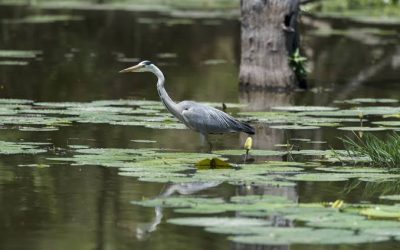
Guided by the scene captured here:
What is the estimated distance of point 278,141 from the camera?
11.5 metres

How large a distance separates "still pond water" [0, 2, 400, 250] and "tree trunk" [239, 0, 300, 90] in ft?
1.17

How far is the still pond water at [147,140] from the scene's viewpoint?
7320 millimetres

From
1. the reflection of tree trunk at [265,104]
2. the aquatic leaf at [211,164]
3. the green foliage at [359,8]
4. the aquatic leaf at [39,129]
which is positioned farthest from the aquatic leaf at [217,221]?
the green foliage at [359,8]

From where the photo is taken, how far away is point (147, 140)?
11383mm

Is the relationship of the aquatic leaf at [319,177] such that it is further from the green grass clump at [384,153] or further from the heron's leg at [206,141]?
the heron's leg at [206,141]

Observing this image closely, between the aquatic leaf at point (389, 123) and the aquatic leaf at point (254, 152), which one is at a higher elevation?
the aquatic leaf at point (254, 152)

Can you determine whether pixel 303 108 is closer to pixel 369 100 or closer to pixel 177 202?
pixel 369 100

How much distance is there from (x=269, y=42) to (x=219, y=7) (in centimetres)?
1928

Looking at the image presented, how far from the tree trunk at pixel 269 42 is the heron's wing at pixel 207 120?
5459 mm

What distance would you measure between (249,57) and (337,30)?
38.0ft

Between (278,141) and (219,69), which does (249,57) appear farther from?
(278,141)

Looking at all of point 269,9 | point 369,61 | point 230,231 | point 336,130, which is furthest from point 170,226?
point 369,61

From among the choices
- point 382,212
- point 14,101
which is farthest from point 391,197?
point 14,101

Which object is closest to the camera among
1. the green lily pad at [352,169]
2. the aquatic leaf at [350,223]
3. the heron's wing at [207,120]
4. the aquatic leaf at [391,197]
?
the aquatic leaf at [350,223]
